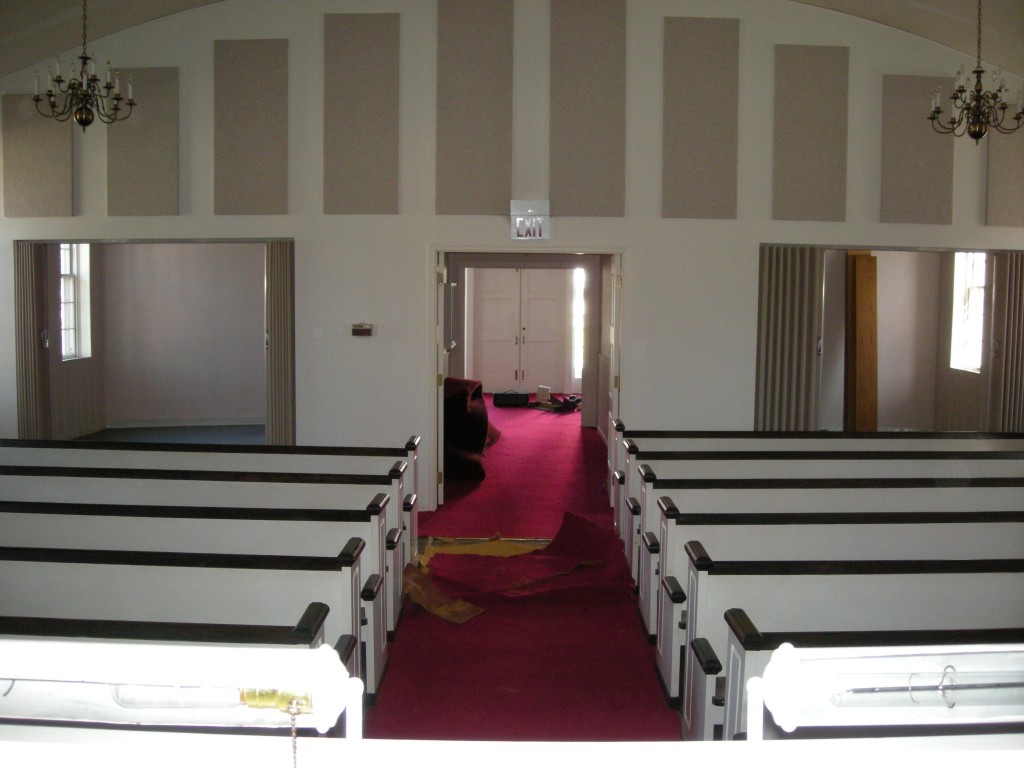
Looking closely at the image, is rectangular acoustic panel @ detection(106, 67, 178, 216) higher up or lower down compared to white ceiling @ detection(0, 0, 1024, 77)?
lower down

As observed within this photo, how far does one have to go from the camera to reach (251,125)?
7648 mm

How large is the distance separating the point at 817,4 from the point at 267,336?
532cm

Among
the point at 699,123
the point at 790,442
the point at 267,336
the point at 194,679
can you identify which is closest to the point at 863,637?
the point at 194,679

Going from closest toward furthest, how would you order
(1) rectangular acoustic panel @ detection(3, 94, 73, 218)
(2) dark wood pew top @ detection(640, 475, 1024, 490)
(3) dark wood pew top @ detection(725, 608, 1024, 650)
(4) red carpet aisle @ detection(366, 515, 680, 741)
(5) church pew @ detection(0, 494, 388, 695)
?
(3) dark wood pew top @ detection(725, 608, 1024, 650)
(4) red carpet aisle @ detection(366, 515, 680, 741)
(5) church pew @ detection(0, 494, 388, 695)
(2) dark wood pew top @ detection(640, 475, 1024, 490)
(1) rectangular acoustic panel @ detection(3, 94, 73, 218)

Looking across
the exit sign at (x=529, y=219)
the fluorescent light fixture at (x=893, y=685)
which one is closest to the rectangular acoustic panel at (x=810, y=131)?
the exit sign at (x=529, y=219)

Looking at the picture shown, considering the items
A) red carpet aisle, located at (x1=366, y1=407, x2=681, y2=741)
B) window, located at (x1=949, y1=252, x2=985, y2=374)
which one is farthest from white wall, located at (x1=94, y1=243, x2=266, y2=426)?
window, located at (x1=949, y1=252, x2=985, y2=374)

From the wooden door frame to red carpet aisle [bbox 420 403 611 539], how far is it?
161 cm

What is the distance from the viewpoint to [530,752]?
4.19 feet

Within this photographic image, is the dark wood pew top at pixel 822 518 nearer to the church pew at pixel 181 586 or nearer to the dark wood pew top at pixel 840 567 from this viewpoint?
the dark wood pew top at pixel 840 567

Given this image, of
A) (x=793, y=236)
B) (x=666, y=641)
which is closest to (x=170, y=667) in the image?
(x=666, y=641)

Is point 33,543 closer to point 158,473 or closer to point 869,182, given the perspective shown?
point 158,473

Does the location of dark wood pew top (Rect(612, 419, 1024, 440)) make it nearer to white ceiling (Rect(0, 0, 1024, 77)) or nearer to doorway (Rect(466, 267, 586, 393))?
white ceiling (Rect(0, 0, 1024, 77))

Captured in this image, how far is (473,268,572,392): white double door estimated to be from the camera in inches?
596

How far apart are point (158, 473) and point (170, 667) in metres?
3.95
